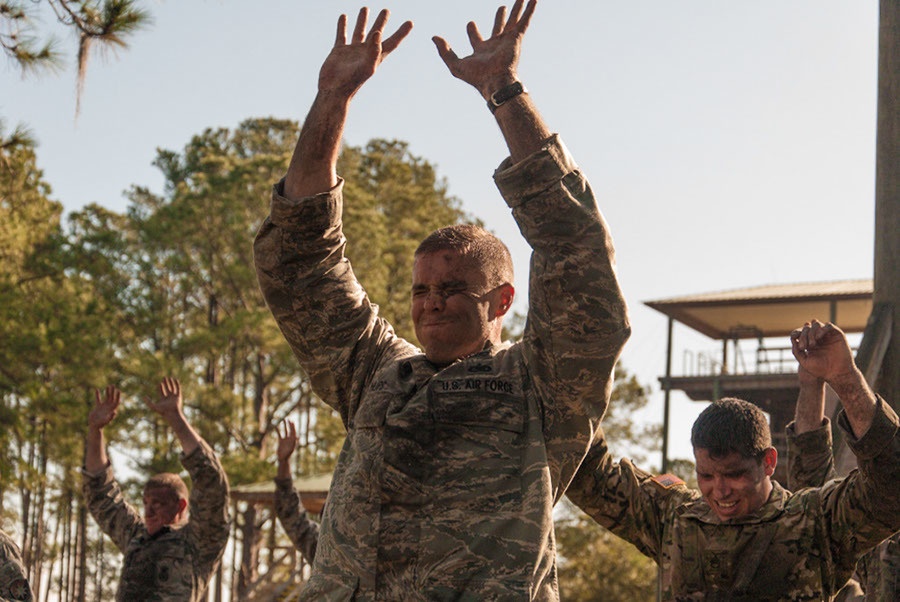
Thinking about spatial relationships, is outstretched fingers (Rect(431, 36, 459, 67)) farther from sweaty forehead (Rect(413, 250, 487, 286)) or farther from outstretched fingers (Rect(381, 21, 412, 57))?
sweaty forehead (Rect(413, 250, 487, 286))

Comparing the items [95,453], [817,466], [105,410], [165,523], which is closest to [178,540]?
[165,523]

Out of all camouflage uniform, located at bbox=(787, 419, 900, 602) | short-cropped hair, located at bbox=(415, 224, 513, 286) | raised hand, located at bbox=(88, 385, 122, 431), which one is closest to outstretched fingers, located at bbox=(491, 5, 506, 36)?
short-cropped hair, located at bbox=(415, 224, 513, 286)

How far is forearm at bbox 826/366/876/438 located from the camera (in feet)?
12.3

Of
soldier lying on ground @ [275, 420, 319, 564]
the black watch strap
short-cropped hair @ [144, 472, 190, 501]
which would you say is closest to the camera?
the black watch strap

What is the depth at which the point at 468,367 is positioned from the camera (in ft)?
11.1

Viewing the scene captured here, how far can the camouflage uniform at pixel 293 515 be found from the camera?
9.42 meters

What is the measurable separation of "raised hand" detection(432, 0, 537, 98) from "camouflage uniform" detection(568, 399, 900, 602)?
1.43m

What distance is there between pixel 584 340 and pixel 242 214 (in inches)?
1136

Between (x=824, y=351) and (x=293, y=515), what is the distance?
6.29 meters

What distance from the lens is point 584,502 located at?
439 centimetres

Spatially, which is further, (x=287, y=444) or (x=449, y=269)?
(x=287, y=444)

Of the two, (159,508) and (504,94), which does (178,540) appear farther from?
(504,94)

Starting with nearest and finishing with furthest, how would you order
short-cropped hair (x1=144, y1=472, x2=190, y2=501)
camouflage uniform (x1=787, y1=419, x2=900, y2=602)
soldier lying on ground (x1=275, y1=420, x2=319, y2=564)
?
1. camouflage uniform (x1=787, y1=419, x2=900, y2=602)
2. short-cropped hair (x1=144, y1=472, x2=190, y2=501)
3. soldier lying on ground (x1=275, y1=420, x2=319, y2=564)

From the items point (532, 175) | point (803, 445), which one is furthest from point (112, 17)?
point (532, 175)
